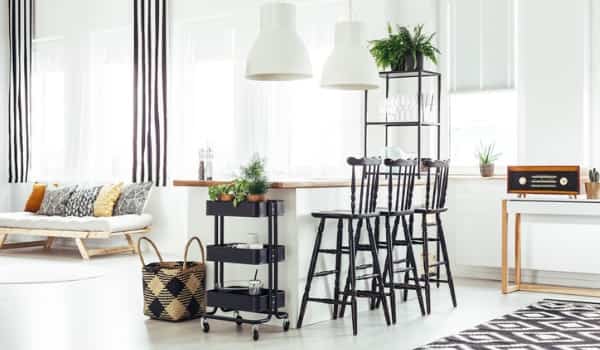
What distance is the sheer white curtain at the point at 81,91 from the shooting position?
372 inches

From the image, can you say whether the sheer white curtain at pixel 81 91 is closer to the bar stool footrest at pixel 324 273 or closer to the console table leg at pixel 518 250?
the console table leg at pixel 518 250

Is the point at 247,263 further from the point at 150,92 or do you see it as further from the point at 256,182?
the point at 150,92

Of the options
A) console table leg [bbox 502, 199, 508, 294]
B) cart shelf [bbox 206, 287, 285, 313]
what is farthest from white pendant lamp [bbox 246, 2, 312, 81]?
console table leg [bbox 502, 199, 508, 294]

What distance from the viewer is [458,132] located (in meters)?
7.14

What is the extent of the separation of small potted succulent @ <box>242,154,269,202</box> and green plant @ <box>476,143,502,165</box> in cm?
273

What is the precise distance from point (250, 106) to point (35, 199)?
2.99 m

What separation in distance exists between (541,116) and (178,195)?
4.13m

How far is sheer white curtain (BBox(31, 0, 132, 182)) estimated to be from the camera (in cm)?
945

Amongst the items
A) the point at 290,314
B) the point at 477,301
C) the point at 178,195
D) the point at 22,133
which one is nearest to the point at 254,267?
the point at 290,314

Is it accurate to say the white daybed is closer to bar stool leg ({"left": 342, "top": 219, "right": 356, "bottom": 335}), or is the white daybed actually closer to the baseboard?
the baseboard

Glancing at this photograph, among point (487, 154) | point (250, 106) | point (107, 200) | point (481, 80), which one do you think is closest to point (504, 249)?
point (487, 154)

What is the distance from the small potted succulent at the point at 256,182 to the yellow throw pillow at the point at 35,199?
5514 mm

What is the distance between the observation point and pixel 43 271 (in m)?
7.32

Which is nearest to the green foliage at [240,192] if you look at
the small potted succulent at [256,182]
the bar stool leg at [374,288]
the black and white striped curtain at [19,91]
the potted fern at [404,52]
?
the small potted succulent at [256,182]
